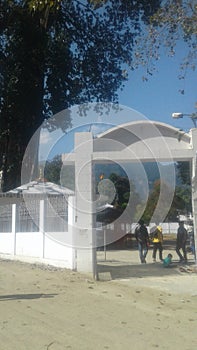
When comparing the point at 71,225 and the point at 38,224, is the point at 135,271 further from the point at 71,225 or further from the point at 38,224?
the point at 38,224

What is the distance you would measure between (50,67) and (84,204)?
8063 millimetres

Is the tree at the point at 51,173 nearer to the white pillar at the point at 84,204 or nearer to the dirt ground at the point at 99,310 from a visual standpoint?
the white pillar at the point at 84,204

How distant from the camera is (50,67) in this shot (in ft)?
60.6

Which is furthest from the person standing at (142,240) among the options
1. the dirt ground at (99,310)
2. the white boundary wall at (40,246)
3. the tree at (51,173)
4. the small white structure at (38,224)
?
the tree at (51,173)

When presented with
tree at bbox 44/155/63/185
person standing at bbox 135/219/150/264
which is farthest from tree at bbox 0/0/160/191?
person standing at bbox 135/219/150/264

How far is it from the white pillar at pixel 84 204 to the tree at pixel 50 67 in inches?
233

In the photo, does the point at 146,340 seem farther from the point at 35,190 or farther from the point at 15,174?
the point at 15,174

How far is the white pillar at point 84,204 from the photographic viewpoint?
1245 cm

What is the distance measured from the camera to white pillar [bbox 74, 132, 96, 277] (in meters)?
12.4

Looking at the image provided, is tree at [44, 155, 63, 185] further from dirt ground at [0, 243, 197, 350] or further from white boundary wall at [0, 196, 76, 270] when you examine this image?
dirt ground at [0, 243, 197, 350]

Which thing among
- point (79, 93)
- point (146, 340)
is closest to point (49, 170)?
point (79, 93)

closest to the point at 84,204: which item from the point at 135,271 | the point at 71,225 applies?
the point at 71,225

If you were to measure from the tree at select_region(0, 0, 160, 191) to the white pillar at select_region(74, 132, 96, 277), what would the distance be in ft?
19.4

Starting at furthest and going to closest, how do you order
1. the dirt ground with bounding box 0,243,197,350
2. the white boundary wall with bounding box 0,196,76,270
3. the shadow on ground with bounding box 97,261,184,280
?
1. the white boundary wall with bounding box 0,196,76,270
2. the shadow on ground with bounding box 97,261,184,280
3. the dirt ground with bounding box 0,243,197,350
